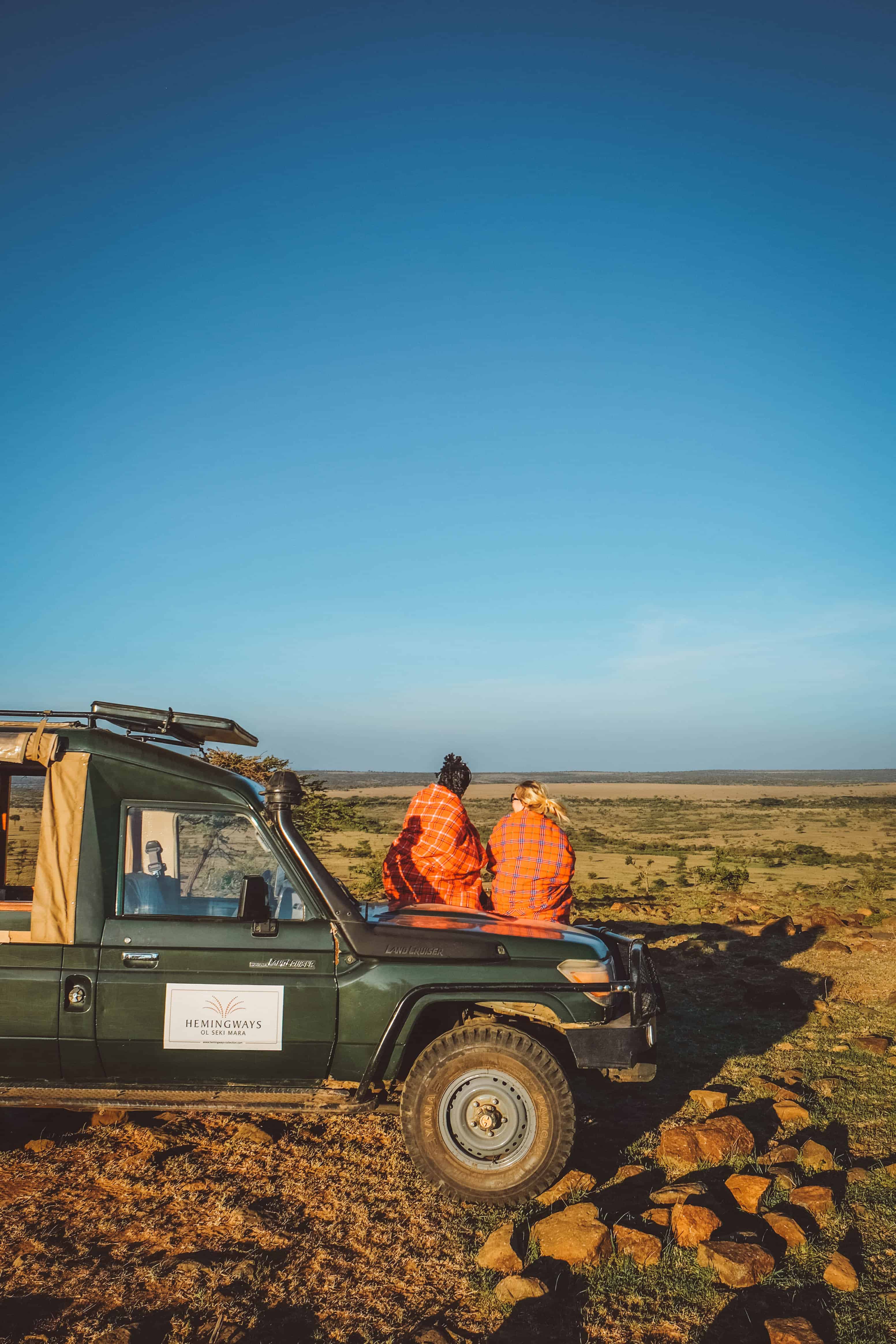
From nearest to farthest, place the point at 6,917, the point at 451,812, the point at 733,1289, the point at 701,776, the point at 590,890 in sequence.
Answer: the point at 733,1289 < the point at 6,917 < the point at 451,812 < the point at 590,890 < the point at 701,776

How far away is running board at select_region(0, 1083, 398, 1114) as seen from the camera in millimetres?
4527

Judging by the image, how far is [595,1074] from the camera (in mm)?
6895

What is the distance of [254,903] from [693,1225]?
102 inches

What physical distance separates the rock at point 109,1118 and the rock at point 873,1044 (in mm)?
5725

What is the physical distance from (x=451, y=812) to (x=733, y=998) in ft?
14.4

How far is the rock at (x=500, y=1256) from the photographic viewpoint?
3.99 meters

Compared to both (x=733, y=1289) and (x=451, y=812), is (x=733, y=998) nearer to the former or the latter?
(x=451, y=812)

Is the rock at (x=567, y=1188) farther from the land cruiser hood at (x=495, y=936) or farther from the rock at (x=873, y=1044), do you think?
the rock at (x=873, y=1044)

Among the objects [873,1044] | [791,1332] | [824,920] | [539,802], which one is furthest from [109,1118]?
[824,920]

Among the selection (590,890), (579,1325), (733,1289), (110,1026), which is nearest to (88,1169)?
(110,1026)

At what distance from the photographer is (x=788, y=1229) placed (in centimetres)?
427

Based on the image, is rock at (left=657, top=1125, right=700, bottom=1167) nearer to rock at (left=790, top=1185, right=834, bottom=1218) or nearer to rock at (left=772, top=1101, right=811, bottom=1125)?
rock at (left=790, top=1185, right=834, bottom=1218)

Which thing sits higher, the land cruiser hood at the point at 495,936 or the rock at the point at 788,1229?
the land cruiser hood at the point at 495,936

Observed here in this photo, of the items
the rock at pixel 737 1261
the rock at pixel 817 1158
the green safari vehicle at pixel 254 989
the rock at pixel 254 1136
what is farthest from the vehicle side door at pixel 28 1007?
the rock at pixel 817 1158
